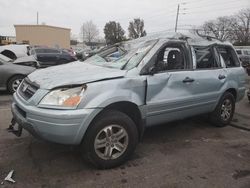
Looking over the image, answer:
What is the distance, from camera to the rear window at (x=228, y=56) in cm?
570

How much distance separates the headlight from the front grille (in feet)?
1.04

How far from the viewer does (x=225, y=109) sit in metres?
5.86

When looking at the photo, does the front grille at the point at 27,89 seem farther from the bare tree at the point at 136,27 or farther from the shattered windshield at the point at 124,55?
the bare tree at the point at 136,27

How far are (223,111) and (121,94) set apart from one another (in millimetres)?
2831

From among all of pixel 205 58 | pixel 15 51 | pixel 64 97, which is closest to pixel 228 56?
pixel 205 58

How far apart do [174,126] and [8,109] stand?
12.3ft

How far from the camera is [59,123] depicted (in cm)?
338

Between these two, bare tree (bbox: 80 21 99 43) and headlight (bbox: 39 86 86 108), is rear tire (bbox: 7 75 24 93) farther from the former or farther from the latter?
bare tree (bbox: 80 21 99 43)

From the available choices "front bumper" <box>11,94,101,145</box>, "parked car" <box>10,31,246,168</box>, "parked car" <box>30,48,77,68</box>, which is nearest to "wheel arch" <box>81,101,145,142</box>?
"parked car" <box>10,31,246,168</box>

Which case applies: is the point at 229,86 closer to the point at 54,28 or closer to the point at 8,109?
the point at 8,109

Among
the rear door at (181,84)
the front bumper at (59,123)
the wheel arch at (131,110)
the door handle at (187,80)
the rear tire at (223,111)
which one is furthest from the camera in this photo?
the rear tire at (223,111)

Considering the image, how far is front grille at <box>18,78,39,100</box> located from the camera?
3.79 m

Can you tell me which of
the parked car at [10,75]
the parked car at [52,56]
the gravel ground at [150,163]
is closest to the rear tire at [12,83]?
the parked car at [10,75]

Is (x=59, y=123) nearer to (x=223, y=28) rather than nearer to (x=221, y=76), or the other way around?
(x=221, y=76)
